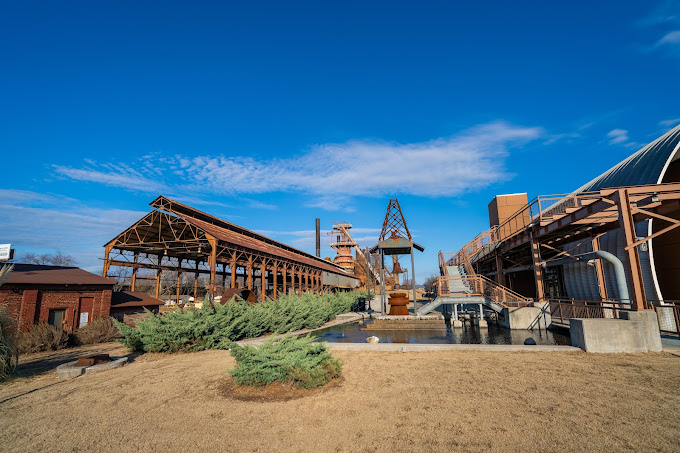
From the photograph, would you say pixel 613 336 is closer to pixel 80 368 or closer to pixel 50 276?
pixel 80 368

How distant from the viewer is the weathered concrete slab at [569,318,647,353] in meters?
9.75

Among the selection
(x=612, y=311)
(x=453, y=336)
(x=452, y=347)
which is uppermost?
(x=612, y=311)

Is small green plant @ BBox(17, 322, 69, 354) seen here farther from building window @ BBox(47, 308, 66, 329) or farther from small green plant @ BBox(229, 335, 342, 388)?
small green plant @ BBox(229, 335, 342, 388)

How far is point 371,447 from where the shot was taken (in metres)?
4.36

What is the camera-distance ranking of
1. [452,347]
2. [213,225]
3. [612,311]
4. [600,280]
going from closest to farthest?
1. [452,347]
2. [612,311]
3. [600,280]
4. [213,225]

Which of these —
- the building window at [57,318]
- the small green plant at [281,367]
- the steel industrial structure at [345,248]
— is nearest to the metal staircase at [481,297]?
the small green plant at [281,367]

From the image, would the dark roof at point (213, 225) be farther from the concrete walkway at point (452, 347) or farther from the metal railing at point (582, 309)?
the metal railing at point (582, 309)

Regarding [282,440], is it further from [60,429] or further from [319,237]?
[319,237]

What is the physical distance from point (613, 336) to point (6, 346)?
56.0ft

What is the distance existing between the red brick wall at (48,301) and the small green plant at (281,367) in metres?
12.6

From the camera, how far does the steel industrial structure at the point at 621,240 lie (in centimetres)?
1159

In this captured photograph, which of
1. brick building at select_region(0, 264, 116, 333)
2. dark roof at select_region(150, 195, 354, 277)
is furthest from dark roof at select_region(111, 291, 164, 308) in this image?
dark roof at select_region(150, 195, 354, 277)

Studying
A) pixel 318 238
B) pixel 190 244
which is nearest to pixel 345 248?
pixel 318 238

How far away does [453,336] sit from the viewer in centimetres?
1670
